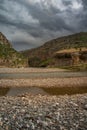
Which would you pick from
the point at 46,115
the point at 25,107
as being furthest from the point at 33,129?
the point at 25,107

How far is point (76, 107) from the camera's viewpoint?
63.6ft

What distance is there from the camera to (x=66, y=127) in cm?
1554

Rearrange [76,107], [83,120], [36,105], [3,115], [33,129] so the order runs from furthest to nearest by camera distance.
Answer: [36,105]
[76,107]
[3,115]
[83,120]
[33,129]

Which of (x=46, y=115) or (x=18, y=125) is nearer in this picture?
(x=18, y=125)

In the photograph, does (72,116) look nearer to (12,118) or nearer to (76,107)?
(76,107)

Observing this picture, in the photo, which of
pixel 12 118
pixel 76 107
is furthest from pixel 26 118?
pixel 76 107

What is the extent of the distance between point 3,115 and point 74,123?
5.05 m

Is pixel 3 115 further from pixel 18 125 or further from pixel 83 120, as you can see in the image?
pixel 83 120

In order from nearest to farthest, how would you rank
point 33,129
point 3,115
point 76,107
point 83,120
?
point 33,129, point 83,120, point 3,115, point 76,107

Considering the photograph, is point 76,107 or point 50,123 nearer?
point 50,123

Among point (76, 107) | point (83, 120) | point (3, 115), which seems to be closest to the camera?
point (83, 120)

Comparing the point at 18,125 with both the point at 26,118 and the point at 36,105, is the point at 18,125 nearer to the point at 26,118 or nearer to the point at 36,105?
the point at 26,118

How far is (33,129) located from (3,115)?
11.2ft

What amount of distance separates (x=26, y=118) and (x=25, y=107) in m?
3.05
